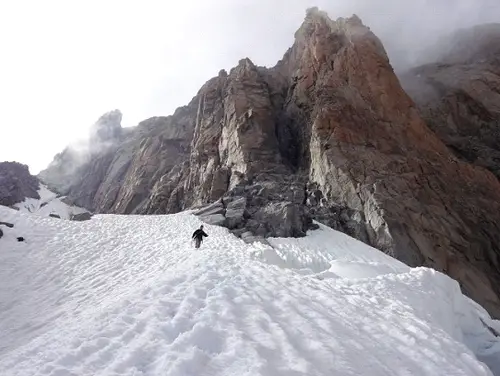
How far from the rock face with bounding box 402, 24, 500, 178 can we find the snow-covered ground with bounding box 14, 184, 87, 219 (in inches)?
2709

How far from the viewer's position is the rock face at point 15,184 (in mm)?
80406

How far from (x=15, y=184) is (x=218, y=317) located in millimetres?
94760

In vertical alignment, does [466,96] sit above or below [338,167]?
above

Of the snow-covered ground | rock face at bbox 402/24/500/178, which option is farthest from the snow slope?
the snow-covered ground

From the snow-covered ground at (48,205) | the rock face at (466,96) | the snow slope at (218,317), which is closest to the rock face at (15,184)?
the snow-covered ground at (48,205)

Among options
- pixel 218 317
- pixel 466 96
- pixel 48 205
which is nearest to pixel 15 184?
pixel 48 205

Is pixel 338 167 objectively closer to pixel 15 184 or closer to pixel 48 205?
pixel 48 205

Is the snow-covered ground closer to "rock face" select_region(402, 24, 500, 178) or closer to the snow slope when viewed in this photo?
"rock face" select_region(402, 24, 500, 178)

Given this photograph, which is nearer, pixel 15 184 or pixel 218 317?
pixel 218 317

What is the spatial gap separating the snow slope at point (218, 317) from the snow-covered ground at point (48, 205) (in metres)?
71.4

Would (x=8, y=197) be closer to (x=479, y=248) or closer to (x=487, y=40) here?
(x=479, y=248)

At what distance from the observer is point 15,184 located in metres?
87.6

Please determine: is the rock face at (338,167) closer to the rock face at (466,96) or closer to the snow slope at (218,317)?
the rock face at (466,96)

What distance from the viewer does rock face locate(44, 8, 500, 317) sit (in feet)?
98.7
